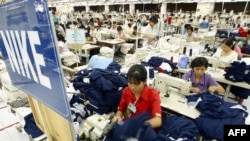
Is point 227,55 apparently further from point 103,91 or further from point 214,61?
point 103,91

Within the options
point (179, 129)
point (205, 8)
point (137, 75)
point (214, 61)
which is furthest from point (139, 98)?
point (205, 8)

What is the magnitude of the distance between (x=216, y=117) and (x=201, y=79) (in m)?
0.83

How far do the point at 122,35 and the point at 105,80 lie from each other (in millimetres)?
5458

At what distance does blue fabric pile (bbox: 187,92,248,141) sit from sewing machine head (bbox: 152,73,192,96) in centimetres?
31

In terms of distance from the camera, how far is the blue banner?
0.67 metres

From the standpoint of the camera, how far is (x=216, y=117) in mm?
1874

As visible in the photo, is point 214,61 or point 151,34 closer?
point 214,61

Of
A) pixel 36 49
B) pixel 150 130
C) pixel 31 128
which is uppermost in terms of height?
pixel 36 49

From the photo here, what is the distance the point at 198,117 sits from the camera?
195 cm

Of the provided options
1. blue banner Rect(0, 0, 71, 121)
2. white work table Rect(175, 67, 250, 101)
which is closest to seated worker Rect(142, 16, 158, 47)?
white work table Rect(175, 67, 250, 101)

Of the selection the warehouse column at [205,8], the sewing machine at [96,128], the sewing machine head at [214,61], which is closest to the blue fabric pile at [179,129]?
the sewing machine at [96,128]

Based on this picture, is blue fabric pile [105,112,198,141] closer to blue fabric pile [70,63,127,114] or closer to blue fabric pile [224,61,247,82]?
blue fabric pile [70,63,127,114]

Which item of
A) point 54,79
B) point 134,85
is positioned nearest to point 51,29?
point 54,79

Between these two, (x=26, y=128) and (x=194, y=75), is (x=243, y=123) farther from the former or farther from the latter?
(x=26, y=128)
